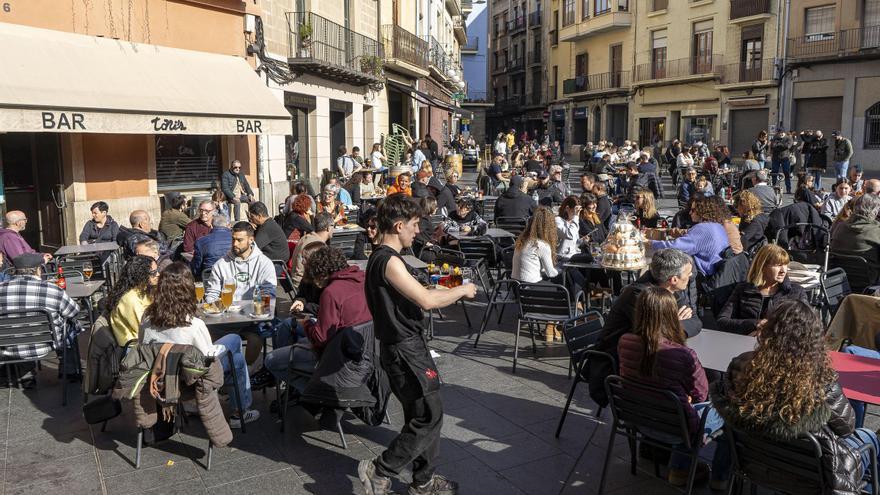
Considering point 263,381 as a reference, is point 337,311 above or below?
above

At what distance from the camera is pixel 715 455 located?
4109mm

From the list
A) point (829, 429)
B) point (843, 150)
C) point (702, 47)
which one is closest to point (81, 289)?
point (829, 429)

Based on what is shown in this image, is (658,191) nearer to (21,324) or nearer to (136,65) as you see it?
(136,65)

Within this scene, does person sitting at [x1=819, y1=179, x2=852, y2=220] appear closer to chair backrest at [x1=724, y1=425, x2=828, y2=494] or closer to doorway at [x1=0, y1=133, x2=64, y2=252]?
chair backrest at [x1=724, y1=425, x2=828, y2=494]

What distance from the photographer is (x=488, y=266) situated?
29.8ft

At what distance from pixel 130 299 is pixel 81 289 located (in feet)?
6.77

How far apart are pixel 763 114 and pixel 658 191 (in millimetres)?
17446

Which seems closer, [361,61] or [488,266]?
[488,266]

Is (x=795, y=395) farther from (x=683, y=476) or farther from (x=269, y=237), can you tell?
(x=269, y=237)

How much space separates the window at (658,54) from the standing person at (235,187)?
27263 mm

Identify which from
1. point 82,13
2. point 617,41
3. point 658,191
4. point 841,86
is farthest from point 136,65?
point 617,41

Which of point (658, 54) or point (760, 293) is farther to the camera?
point (658, 54)

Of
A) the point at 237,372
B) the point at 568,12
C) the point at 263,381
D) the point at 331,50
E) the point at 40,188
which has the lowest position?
the point at 263,381

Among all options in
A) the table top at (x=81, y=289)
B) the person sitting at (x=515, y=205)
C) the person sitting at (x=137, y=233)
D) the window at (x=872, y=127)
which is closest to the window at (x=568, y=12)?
the window at (x=872, y=127)
